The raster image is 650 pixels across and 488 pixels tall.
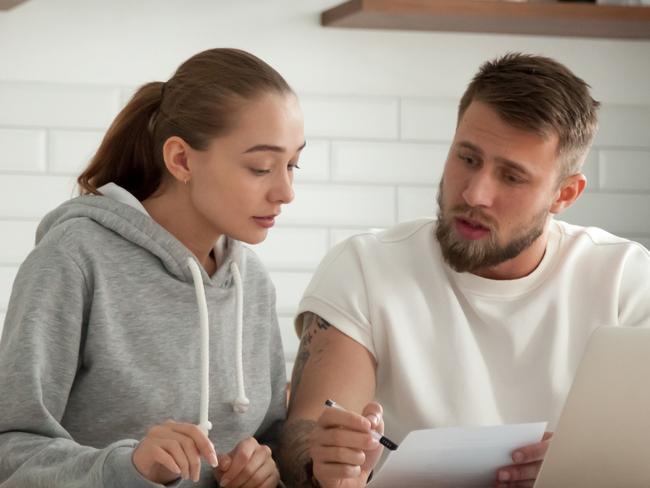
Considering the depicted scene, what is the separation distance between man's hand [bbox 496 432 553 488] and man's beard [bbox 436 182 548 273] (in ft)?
1.37

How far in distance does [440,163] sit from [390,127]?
5.8 inches

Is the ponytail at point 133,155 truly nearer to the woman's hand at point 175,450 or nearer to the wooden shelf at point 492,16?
the woman's hand at point 175,450

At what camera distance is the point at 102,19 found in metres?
2.61

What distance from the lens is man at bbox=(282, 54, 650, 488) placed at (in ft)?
6.18

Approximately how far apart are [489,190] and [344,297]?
0.28m

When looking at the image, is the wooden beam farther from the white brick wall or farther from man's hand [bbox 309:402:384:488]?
man's hand [bbox 309:402:384:488]

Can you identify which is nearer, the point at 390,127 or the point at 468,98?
the point at 468,98

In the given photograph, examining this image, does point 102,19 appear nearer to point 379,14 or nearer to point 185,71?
point 379,14

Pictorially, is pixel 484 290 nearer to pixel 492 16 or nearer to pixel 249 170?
pixel 249 170

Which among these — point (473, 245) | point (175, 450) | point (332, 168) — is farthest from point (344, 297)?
point (332, 168)

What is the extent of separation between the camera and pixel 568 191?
210cm

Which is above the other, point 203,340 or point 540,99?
point 540,99

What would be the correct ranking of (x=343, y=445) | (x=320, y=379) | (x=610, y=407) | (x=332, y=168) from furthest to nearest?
(x=332, y=168)
(x=320, y=379)
(x=343, y=445)
(x=610, y=407)

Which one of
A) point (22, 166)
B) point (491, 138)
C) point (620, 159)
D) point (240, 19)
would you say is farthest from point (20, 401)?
point (620, 159)
